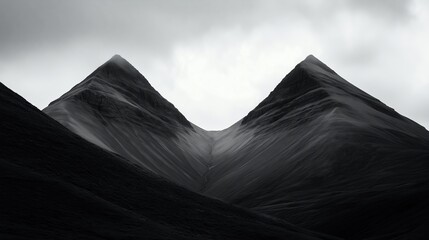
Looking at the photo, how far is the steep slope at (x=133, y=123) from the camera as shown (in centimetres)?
9381

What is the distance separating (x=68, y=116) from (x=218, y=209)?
63.5m

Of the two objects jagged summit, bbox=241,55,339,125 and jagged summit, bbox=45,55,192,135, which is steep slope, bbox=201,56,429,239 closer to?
jagged summit, bbox=241,55,339,125

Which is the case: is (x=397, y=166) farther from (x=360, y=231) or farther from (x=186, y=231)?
(x=186, y=231)

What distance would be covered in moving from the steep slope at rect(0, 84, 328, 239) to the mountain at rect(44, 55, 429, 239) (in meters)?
11.4

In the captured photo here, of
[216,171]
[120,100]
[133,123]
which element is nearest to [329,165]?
[216,171]

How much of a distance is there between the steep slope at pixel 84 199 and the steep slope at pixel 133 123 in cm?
3973

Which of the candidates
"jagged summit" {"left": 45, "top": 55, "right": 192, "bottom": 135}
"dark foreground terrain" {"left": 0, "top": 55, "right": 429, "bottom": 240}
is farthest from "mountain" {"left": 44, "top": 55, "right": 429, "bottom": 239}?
"jagged summit" {"left": 45, "top": 55, "right": 192, "bottom": 135}

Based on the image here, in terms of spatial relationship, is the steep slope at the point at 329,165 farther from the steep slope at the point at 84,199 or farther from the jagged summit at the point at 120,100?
the jagged summit at the point at 120,100

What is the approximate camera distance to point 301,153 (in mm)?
80250

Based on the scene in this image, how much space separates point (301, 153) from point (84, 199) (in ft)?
190

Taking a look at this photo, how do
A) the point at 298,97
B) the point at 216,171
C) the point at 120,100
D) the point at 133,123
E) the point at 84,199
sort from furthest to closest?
the point at 298,97 < the point at 120,100 < the point at 133,123 < the point at 216,171 < the point at 84,199

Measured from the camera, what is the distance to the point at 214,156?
13162cm

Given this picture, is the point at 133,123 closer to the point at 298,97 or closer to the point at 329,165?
the point at 298,97

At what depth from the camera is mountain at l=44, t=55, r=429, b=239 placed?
46281mm
